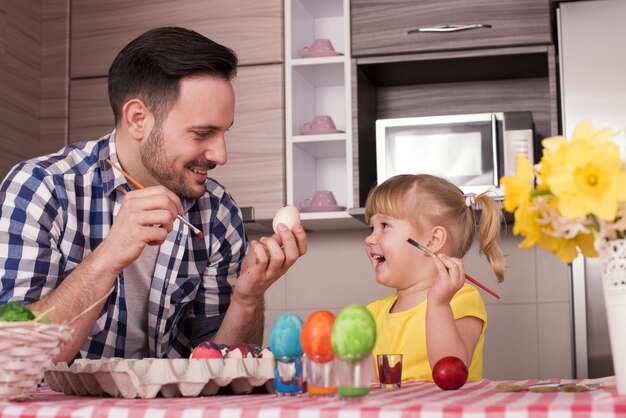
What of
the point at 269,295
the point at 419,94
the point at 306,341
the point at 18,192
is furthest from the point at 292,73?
the point at 306,341

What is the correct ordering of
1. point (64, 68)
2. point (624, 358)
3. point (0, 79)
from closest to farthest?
point (624, 358) < point (0, 79) < point (64, 68)

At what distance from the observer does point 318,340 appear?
3.20 feet

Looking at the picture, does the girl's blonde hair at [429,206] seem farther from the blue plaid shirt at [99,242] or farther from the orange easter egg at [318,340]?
the orange easter egg at [318,340]

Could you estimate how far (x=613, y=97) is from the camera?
242cm

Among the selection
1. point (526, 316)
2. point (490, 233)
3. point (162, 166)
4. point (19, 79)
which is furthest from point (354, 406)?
point (19, 79)

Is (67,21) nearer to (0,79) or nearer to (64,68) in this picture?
(64,68)

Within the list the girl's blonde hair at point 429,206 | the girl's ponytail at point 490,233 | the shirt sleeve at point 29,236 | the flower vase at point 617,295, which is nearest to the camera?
the flower vase at point 617,295

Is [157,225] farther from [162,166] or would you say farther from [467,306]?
[467,306]

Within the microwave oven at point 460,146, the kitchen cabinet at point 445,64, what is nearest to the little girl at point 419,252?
the microwave oven at point 460,146

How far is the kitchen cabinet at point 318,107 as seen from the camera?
8.96ft

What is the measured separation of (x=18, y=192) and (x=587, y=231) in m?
1.06

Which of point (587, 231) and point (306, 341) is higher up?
point (587, 231)

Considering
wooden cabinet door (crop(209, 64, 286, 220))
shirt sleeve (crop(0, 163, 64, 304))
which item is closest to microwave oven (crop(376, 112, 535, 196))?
wooden cabinet door (crop(209, 64, 286, 220))

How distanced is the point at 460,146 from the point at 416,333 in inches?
35.6
